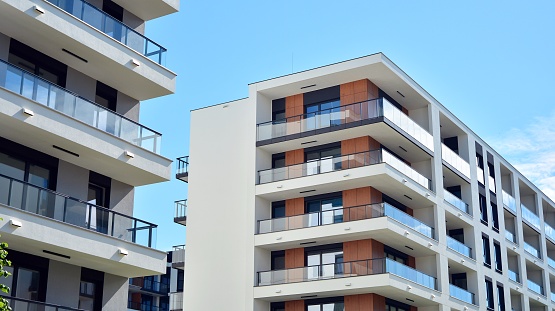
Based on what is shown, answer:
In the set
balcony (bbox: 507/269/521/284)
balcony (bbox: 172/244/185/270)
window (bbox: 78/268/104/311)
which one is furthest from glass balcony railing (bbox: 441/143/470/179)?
window (bbox: 78/268/104/311)

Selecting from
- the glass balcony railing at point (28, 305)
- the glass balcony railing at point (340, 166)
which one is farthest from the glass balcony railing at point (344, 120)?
the glass balcony railing at point (28, 305)

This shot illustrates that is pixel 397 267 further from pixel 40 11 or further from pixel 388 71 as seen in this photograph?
pixel 40 11

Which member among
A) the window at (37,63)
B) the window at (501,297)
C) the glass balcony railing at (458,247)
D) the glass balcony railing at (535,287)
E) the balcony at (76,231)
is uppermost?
the window at (37,63)

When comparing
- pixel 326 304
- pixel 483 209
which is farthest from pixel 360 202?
pixel 483 209

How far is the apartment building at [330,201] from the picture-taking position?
44.5 m

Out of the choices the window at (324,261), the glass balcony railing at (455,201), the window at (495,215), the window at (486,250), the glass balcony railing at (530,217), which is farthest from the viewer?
the glass balcony railing at (530,217)

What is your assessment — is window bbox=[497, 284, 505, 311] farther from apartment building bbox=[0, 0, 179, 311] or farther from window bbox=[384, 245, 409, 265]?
apartment building bbox=[0, 0, 179, 311]

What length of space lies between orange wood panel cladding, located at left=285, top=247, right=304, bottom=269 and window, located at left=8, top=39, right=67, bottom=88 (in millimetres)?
21140

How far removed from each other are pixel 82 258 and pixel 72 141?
3.57 metres

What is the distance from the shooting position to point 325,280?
43.8 metres

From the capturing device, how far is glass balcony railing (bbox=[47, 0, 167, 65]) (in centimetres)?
2747

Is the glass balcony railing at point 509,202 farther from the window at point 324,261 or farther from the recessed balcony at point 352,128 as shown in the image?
the window at point 324,261

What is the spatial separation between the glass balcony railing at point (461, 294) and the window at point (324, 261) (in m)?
7.73

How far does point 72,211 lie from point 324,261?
2200cm
